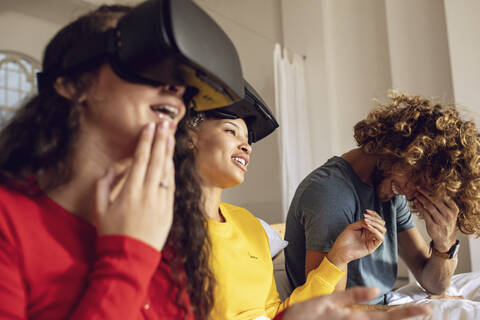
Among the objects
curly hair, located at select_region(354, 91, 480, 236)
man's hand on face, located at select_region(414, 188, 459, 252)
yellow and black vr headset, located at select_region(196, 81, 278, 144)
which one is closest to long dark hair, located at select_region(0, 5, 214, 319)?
yellow and black vr headset, located at select_region(196, 81, 278, 144)

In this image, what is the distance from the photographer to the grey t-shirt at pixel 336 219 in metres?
1.17

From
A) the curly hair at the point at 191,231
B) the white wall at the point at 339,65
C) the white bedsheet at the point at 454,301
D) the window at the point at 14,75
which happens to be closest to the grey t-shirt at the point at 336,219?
the white bedsheet at the point at 454,301

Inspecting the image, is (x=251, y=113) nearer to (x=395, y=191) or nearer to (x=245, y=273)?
(x=245, y=273)

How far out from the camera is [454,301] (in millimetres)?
1074

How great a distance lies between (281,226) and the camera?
1.89 metres

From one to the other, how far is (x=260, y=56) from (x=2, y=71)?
2.47m

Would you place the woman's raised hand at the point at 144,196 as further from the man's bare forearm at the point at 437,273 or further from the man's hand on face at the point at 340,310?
the man's bare forearm at the point at 437,273

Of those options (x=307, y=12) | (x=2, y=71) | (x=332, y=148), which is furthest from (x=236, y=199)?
(x=2, y=71)

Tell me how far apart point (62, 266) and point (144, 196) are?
142mm

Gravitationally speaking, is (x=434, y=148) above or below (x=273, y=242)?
above

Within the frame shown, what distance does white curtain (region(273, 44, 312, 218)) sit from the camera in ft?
9.82

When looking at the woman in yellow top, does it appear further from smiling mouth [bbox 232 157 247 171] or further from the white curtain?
the white curtain

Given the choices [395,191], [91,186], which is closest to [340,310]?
[91,186]

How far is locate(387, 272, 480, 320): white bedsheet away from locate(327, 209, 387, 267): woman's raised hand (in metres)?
0.23
